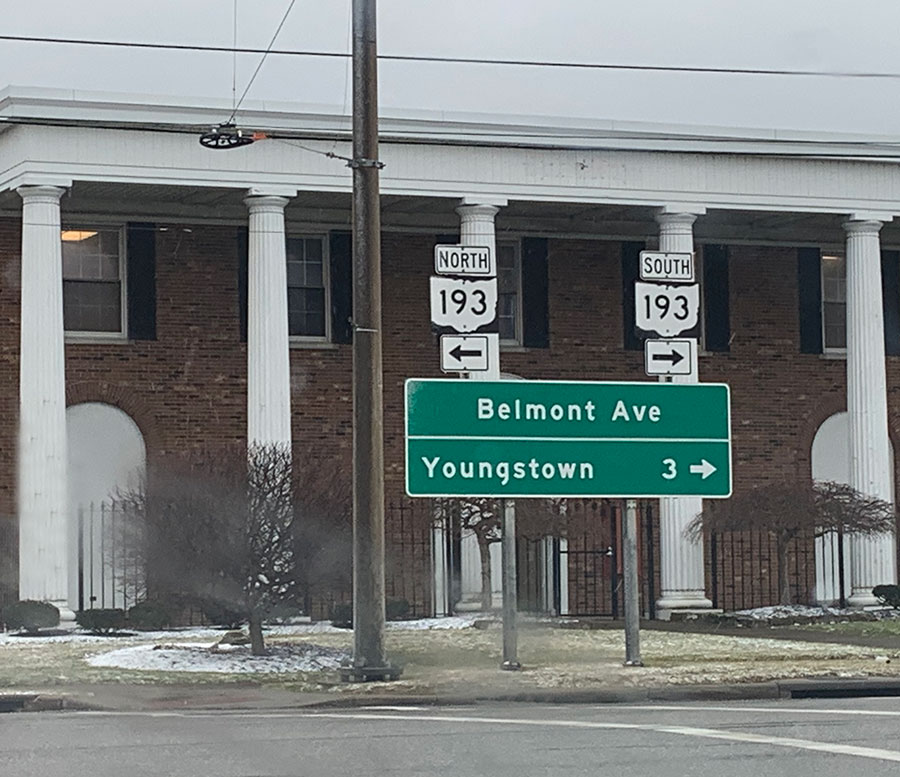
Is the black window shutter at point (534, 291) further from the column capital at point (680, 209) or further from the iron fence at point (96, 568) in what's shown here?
the iron fence at point (96, 568)

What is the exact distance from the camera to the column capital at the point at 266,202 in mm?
29266

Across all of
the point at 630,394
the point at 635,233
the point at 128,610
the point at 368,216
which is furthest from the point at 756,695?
the point at 635,233

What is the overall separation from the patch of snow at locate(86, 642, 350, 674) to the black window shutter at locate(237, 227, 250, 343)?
10874 millimetres

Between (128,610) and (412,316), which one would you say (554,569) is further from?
(128,610)

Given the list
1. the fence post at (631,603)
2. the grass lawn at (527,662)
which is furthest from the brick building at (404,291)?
the fence post at (631,603)

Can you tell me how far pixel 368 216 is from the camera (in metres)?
19.1

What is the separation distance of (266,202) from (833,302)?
39.1 feet

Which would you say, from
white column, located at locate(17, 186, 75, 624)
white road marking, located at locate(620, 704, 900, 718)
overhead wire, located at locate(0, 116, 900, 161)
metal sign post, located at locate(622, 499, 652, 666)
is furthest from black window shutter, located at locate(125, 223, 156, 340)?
white road marking, located at locate(620, 704, 900, 718)

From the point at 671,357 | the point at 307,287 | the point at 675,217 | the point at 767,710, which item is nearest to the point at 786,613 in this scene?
the point at 675,217

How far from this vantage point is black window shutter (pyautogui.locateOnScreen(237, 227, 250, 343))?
1277 inches

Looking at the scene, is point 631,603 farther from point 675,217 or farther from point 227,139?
point 675,217

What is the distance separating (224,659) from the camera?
2111 centimetres

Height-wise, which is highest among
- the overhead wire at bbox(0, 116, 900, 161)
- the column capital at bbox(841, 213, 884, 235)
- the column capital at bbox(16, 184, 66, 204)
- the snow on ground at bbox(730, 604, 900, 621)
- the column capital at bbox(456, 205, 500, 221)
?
the overhead wire at bbox(0, 116, 900, 161)

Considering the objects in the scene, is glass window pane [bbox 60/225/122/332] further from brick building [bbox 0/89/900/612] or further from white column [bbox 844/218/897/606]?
white column [bbox 844/218/897/606]
